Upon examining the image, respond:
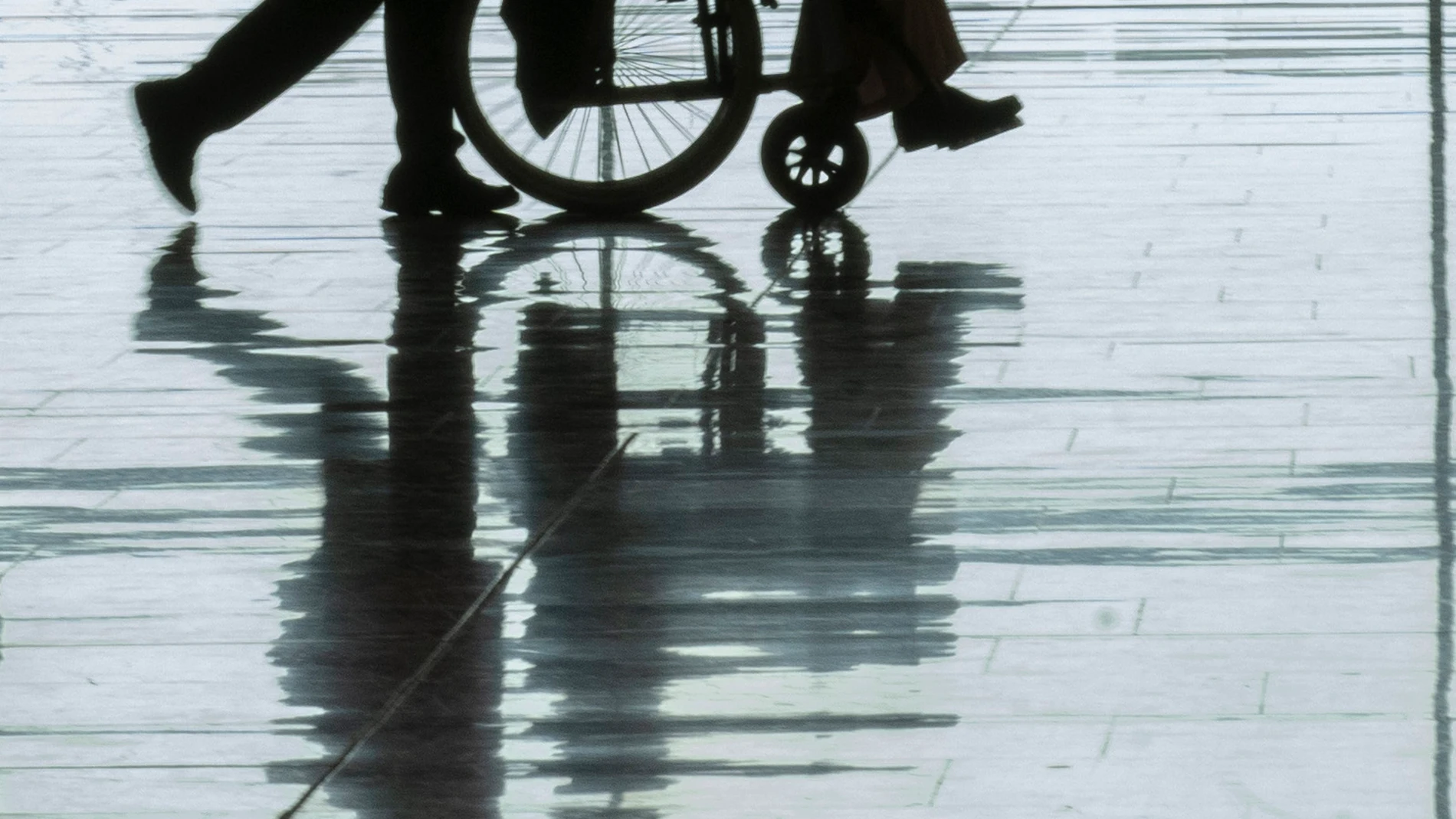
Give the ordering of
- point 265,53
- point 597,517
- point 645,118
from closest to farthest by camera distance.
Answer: point 597,517, point 265,53, point 645,118

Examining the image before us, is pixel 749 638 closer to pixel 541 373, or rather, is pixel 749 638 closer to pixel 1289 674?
pixel 1289 674

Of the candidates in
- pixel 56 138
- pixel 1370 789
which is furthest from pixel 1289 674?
pixel 56 138

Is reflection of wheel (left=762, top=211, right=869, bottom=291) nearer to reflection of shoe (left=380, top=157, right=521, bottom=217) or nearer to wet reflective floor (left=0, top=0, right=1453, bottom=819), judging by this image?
wet reflective floor (left=0, top=0, right=1453, bottom=819)

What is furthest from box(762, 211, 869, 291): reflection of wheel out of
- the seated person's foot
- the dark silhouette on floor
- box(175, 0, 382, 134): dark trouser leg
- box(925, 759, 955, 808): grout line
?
box(925, 759, 955, 808): grout line

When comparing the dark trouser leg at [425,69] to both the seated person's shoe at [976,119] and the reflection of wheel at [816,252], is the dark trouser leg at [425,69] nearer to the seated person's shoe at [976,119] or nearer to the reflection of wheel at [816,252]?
the reflection of wheel at [816,252]

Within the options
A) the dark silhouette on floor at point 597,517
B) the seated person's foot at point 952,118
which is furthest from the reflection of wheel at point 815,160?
the dark silhouette on floor at point 597,517

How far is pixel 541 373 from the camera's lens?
489cm

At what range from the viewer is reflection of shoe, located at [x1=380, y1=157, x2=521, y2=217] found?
21.8 feet

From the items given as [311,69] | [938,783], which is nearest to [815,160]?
[311,69]

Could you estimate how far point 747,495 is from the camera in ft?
13.1

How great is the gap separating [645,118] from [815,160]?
1.99 ft

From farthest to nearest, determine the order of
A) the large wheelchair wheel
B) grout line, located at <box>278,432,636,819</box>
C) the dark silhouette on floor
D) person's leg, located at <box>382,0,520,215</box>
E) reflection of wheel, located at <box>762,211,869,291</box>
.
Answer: person's leg, located at <box>382,0,520,215</box> < the large wheelchair wheel < reflection of wheel, located at <box>762,211,869,291</box> < the dark silhouette on floor < grout line, located at <box>278,432,636,819</box>

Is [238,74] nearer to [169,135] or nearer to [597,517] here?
[169,135]

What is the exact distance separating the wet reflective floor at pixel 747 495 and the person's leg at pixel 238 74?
0.62 ft
